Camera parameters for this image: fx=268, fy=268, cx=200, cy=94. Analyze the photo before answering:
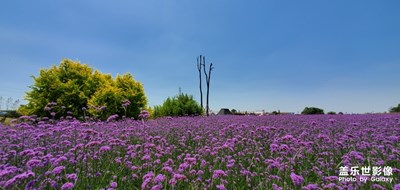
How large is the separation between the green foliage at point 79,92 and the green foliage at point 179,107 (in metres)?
5.41

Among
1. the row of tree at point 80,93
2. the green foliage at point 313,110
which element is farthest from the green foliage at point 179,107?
the green foliage at point 313,110

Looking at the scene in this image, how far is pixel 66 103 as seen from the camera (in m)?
15.1

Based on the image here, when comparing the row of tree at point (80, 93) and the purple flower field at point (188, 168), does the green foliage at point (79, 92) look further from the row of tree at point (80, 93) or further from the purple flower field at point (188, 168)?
the purple flower field at point (188, 168)

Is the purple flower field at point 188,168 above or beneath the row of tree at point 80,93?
beneath

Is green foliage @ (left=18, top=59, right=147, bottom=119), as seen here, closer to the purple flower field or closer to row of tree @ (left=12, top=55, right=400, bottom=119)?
row of tree @ (left=12, top=55, right=400, bottom=119)

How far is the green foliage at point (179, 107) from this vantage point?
22041 mm

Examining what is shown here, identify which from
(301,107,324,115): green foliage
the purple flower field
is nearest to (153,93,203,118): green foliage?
(301,107,324,115): green foliage

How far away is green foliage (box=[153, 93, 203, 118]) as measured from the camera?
22041 millimetres

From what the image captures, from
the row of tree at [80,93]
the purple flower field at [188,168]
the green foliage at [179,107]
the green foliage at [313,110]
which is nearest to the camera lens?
the purple flower field at [188,168]

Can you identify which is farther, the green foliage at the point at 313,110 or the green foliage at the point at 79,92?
the green foliage at the point at 313,110

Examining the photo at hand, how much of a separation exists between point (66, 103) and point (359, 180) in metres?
15.1

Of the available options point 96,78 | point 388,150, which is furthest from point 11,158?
point 96,78

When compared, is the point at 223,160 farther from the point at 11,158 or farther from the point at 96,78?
the point at 96,78

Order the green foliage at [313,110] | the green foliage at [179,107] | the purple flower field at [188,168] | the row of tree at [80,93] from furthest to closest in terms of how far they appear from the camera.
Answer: the green foliage at [313,110], the green foliage at [179,107], the row of tree at [80,93], the purple flower field at [188,168]
